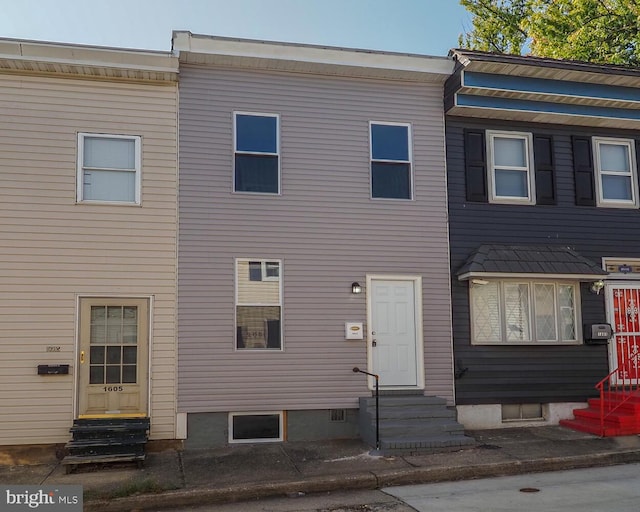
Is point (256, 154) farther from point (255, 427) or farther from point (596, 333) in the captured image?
point (596, 333)

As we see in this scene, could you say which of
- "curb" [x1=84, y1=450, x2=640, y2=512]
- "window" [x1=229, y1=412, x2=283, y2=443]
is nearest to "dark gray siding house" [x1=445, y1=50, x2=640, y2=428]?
"curb" [x1=84, y1=450, x2=640, y2=512]

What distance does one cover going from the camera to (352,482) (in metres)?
7.83

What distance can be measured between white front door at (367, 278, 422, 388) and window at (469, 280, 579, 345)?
1069 millimetres

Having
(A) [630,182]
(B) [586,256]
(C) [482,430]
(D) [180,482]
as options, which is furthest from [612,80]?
(D) [180,482]

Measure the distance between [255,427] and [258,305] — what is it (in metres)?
1.88

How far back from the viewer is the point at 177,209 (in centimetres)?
985

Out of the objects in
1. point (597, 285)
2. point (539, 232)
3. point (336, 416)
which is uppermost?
point (539, 232)

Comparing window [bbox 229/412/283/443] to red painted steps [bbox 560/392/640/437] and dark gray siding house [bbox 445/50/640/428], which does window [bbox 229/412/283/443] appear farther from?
red painted steps [bbox 560/392/640/437]

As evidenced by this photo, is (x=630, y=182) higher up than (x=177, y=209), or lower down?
higher up

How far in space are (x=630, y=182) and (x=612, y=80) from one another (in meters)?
1.89

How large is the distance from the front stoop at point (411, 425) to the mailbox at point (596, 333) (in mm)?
2927

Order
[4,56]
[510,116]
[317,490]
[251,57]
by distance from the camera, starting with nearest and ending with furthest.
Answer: [317,490] < [4,56] < [251,57] < [510,116]

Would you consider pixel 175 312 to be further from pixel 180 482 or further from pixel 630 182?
pixel 630 182

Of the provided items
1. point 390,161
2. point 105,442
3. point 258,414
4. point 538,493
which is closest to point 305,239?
point 390,161
